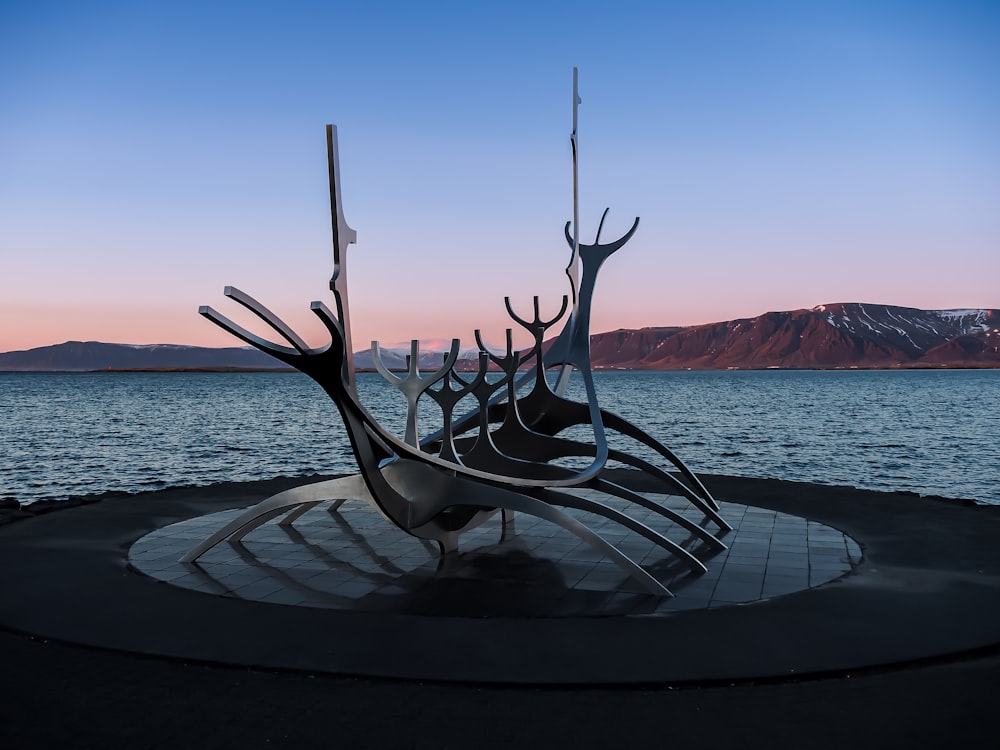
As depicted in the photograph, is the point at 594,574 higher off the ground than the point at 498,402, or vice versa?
the point at 498,402

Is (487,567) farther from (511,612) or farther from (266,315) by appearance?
(266,315)

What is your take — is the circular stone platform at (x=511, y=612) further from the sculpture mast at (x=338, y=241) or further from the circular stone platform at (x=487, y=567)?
the sculpture mast at (x=338, y=241)

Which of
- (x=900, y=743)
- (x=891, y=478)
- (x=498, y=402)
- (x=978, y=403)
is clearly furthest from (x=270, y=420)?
(x=978, y=403)

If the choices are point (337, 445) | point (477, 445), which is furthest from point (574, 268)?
point (337, 445)

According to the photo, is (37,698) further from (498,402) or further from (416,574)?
(498,402)

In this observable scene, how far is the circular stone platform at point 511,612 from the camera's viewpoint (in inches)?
346

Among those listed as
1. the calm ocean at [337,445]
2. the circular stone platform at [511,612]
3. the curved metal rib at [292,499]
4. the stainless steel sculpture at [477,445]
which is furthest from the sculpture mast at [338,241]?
the calm ocean at [337,445]

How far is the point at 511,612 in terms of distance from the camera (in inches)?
417

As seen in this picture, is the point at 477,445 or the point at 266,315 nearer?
the point at 266,315

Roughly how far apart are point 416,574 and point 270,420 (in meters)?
57.5

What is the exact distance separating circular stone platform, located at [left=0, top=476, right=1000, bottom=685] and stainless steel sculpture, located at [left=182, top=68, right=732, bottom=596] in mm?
→ 686

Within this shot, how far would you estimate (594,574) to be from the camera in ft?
40.8

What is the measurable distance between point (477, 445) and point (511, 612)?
4.07 metres

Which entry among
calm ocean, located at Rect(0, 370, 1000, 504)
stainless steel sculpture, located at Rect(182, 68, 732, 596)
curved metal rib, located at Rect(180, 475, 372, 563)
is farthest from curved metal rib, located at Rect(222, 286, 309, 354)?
calm ocean, located at Rect(0, 370, 1000, 504)
